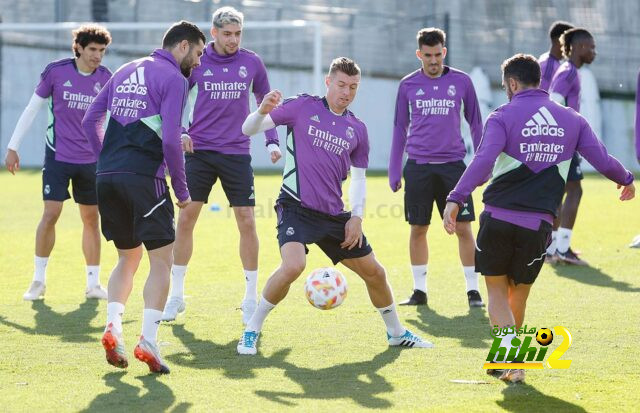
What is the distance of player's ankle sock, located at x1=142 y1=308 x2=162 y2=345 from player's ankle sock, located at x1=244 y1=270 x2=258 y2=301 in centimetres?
182

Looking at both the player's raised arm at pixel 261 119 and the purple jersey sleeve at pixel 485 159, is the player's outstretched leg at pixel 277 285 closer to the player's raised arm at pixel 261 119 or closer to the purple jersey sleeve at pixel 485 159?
the player's raised arm at pixel 261 119

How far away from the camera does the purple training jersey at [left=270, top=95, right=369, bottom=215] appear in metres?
7.08

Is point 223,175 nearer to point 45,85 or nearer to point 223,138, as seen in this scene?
point 223,138

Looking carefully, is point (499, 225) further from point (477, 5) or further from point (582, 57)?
point (477, 5)

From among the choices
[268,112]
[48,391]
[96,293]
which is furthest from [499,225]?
[96,293]

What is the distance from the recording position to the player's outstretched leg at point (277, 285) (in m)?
6.87

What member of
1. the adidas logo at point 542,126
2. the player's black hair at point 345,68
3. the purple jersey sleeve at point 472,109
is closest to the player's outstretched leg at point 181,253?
the player's black hair at point 345,68

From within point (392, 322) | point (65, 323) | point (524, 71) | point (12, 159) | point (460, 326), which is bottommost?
point (65, 323)

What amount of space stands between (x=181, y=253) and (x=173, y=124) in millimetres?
2558

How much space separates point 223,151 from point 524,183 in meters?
3.13

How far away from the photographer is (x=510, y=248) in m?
6.23

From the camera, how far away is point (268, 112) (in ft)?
22.7

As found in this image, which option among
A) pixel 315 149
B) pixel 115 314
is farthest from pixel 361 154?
pixel 115 314

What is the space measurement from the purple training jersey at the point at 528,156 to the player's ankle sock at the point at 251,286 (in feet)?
8.89
